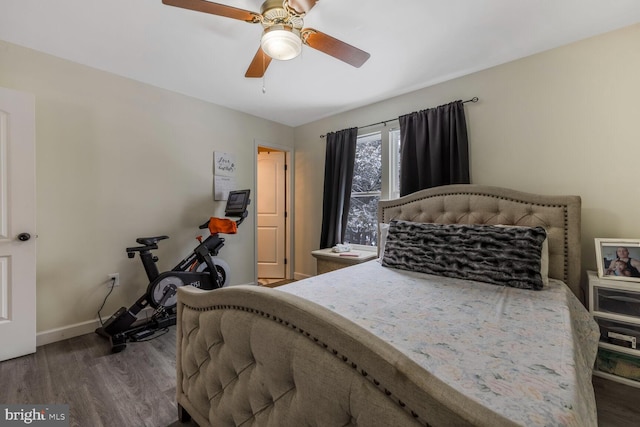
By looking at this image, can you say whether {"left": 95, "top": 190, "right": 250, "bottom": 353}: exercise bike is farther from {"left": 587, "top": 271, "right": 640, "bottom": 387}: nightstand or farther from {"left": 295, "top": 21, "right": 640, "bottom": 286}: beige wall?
{"left": 587, "top": 271, "right": 640, "bottom": 387}: nightstand

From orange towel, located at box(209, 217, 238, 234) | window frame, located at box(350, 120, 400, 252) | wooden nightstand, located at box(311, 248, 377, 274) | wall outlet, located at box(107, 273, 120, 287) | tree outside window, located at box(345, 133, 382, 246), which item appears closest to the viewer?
wall outlet, located at box(107, 273, 120, 287)

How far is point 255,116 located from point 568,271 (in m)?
3.79

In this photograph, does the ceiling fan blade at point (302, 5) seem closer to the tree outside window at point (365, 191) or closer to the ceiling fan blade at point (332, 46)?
the ceiling fan blade at point (332, 46)

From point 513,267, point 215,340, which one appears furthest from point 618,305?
point 215,340

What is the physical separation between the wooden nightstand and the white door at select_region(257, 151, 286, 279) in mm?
1361

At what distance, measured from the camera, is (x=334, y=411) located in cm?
72

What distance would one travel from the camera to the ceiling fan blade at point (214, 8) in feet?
4.86

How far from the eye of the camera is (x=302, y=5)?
1522 millimetres

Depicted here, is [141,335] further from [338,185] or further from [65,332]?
[338,185]

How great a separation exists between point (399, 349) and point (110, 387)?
1.99m

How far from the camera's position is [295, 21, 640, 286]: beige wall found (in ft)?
6.70

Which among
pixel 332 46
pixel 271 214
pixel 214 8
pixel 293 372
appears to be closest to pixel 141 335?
pixel 293 372

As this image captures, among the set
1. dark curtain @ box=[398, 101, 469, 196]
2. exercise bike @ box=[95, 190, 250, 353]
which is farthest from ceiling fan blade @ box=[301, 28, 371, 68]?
exercise bike @ box=[95, 190, 250, 353]

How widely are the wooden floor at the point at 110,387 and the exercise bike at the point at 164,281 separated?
16 centimetres
